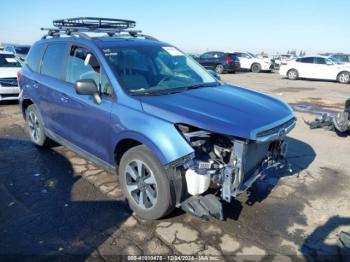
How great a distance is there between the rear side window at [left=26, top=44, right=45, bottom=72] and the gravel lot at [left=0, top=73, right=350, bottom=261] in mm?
1538

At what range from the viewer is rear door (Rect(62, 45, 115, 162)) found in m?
3.86

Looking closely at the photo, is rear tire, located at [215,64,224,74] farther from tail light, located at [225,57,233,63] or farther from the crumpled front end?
the crumpled front end

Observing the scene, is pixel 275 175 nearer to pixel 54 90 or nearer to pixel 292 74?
pixel 54 90

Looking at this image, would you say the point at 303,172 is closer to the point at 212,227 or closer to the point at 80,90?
the point at 212,227

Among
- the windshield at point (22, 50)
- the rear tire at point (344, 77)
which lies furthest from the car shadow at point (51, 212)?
the rear tire at point (344, 77)

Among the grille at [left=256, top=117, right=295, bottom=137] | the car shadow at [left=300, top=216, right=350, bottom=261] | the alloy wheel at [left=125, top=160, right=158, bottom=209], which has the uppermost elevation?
the grille at [left=256, top=117, right=295, bottom=137]

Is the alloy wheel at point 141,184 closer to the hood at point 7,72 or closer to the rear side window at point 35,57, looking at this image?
the rear side window at point 35,57

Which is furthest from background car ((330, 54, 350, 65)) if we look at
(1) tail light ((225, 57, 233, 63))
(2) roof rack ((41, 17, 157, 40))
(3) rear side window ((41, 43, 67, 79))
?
(3) rear side window ((41, 43, 67, 79))

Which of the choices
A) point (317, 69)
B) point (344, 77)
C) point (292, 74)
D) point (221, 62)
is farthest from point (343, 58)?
point (221, 62)

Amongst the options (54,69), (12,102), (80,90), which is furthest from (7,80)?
(80,90)

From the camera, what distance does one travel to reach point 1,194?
4.28 meters

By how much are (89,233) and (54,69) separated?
2.65 meters

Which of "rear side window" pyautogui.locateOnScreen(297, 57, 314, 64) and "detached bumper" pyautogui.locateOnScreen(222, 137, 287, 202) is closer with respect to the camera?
"detached bumper" pyautogui.locateOnScreen(222, 137, 287, 202)

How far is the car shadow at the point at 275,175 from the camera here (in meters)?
3.96
